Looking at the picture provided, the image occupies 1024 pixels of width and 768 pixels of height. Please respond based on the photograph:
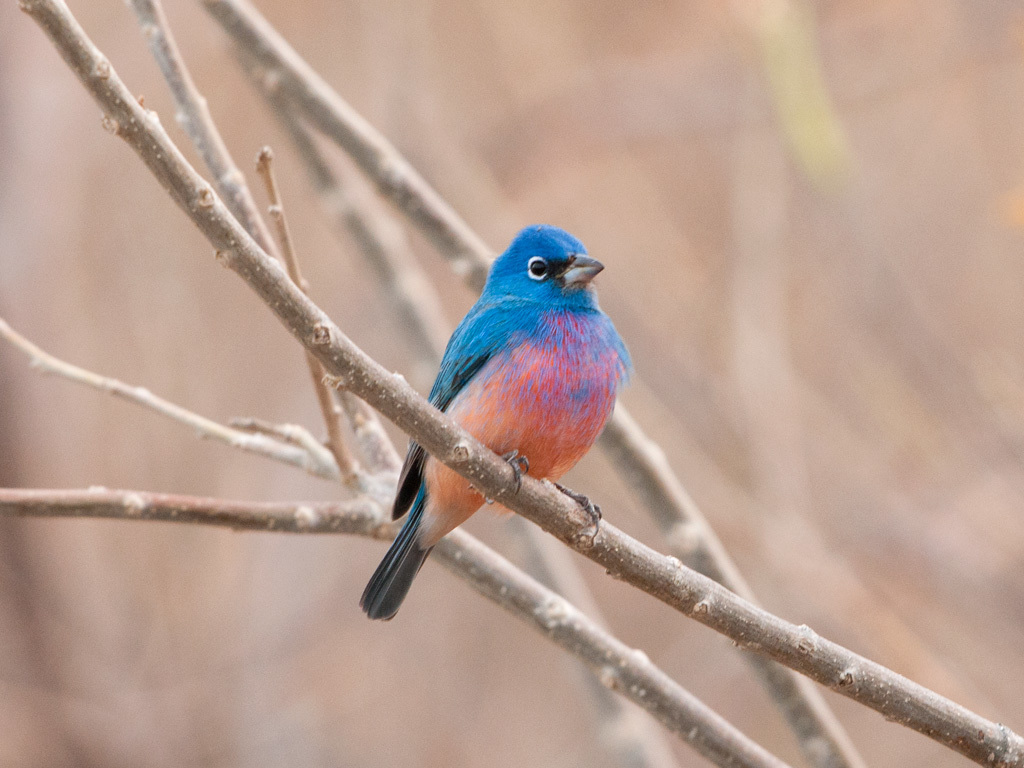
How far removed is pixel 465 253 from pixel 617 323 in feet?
7.09

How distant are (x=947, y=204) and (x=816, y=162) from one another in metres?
3.30

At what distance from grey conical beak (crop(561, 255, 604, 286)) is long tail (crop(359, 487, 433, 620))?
0.78m

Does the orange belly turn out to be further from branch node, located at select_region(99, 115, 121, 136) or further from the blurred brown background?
the blurred brown background

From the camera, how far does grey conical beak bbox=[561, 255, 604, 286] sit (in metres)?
Answer: 3.12

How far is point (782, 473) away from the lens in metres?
Result: 4.75

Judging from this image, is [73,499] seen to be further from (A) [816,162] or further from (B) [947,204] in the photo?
(B) [947,204]

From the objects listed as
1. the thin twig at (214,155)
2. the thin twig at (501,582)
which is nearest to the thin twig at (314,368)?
the thin twig at (214,155)

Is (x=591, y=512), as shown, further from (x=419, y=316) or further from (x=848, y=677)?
(x=419, y=316)

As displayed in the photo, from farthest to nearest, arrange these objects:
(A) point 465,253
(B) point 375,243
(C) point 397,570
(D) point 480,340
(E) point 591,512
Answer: (B) point 375,243 < (A) point 465,253 < (D) point 480,340 < (C) point 397,570 < (E) point 591,512

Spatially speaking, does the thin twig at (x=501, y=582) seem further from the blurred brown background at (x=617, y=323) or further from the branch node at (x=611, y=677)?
the blurred brown background at (x=617, y=323)

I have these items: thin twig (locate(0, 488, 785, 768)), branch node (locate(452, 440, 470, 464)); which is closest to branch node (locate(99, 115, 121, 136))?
branch node (locate(452, 440, 470, 464))

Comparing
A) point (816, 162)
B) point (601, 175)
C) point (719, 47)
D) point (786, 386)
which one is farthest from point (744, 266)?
point (719, 47)

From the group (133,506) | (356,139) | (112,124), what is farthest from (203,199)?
(356,139)

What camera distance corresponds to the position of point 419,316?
3926mm
